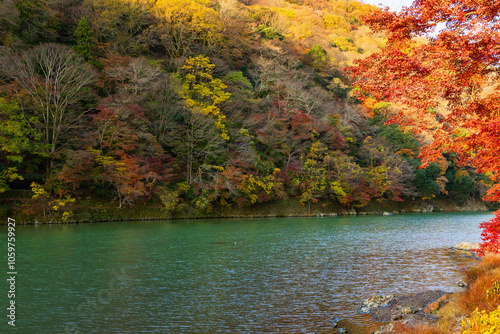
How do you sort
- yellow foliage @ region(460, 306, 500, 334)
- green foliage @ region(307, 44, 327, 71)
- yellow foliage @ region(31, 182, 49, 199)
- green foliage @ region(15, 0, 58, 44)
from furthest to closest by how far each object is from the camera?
green foliage @ region(307, 44, 327, 71) < green foliage @ region(15, 0, 58, 44) < yellow foliage @ region(31, 182, 49, 199) < yellow foliage @ region(460, 306, 500, 334)

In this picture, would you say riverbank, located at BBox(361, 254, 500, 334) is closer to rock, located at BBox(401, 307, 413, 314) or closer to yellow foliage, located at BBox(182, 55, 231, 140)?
rock, located at BBox(401, 307, 413, 314)

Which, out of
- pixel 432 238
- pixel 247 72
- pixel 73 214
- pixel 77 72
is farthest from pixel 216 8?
pixel 432 238

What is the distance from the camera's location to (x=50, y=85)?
2794 centimetres

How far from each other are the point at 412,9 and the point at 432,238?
791 inches

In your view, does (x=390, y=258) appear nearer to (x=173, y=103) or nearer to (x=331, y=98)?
(x=173, y=103)

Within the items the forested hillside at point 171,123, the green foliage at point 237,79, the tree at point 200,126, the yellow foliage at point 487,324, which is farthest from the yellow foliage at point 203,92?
the yellow foliage at point 487,324

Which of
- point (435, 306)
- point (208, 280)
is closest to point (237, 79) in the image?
point (208, 280)

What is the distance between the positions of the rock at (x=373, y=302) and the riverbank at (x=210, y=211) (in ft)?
80.6

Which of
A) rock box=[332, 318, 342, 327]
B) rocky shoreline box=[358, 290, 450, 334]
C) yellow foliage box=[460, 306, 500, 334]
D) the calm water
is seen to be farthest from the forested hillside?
yellow foliage box=[460, 306, 500, 334]

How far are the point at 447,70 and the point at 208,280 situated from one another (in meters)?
9.39

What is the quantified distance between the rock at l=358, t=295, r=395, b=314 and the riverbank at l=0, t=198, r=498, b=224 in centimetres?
2457

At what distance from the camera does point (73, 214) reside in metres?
28.2

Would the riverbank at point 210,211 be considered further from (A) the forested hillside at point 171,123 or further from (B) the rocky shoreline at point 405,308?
(B) the rocky shoreline at point 405,308

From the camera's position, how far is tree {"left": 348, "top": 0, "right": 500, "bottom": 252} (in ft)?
21.7
